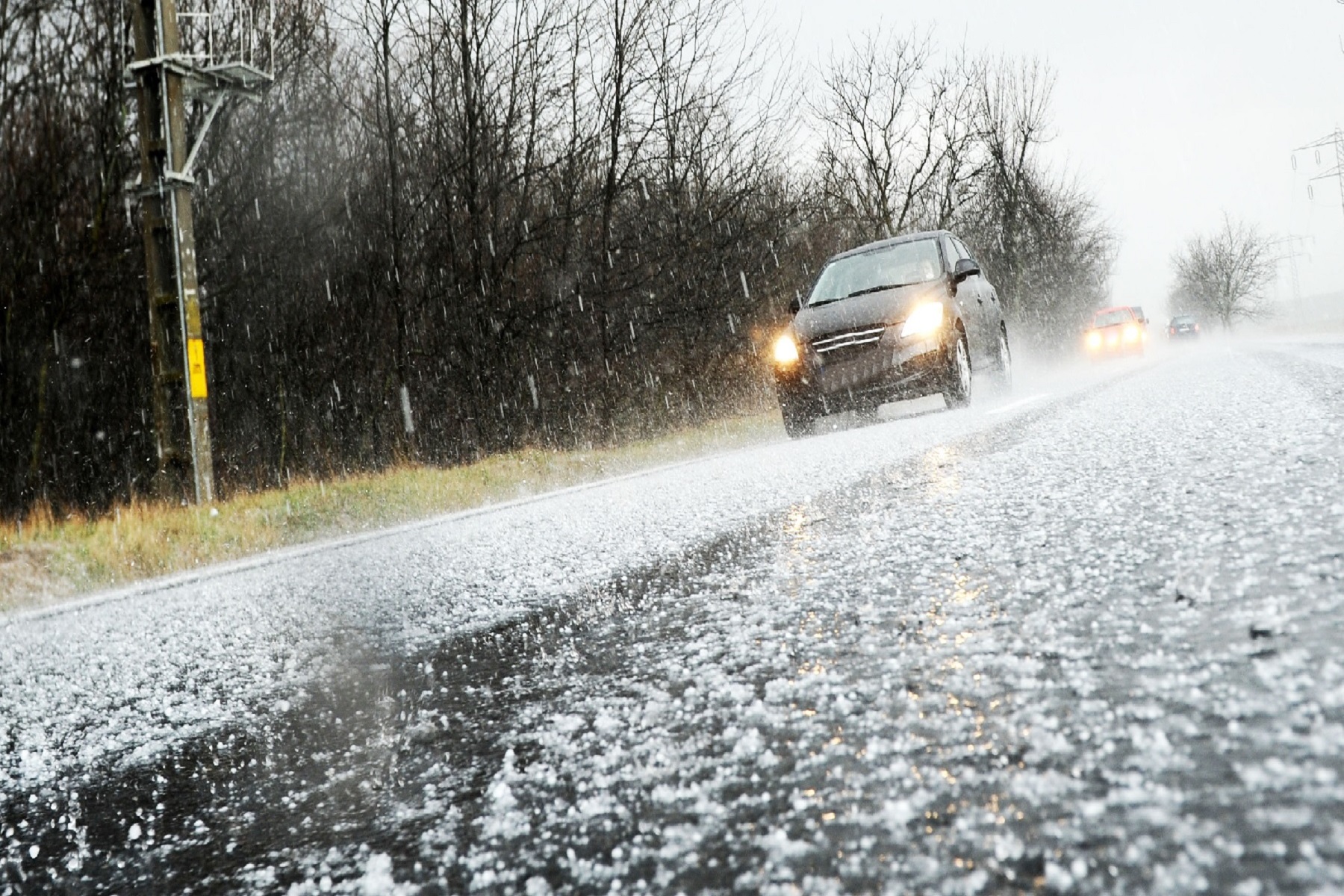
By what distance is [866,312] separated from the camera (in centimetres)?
1016

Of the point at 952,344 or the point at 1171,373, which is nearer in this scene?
the point at 952,344

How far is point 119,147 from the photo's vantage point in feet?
51.6

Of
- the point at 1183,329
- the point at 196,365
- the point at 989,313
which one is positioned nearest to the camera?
the point at 196,365

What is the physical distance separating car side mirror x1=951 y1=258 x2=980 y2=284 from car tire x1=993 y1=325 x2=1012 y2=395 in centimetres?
216

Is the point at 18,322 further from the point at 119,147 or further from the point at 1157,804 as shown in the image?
the point at 1157,804

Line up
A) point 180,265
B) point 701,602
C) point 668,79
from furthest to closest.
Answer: point 668,79 → point 180,265 → point 701,602

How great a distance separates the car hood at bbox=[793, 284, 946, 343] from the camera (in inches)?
396

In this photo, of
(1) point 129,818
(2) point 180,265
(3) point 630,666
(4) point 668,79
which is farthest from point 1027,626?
(4) point 668,79

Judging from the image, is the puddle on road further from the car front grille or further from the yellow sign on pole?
the car front grille

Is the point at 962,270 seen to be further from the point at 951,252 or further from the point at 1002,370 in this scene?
the point at 1002,370

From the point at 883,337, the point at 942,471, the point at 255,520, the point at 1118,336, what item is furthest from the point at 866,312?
the point at 1118,336

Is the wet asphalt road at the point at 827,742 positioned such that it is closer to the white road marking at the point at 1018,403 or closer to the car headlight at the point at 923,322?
the white road marking at the point at 1018,403

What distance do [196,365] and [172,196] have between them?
1755 millimetres

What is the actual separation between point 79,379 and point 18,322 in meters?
1.24
